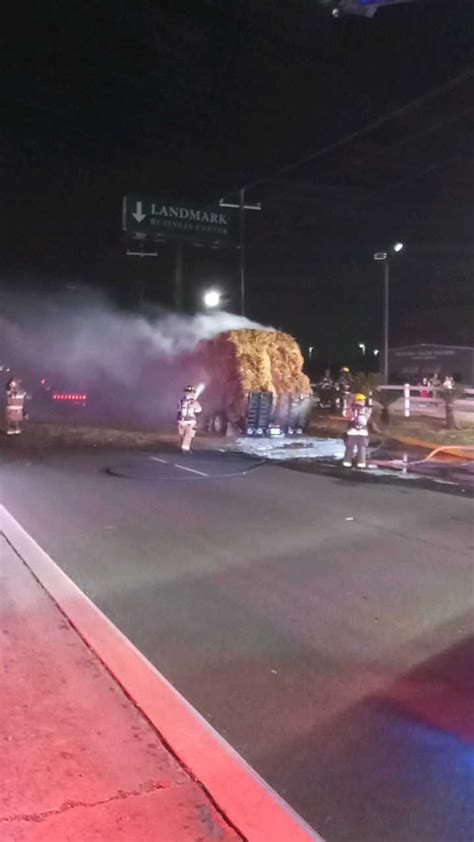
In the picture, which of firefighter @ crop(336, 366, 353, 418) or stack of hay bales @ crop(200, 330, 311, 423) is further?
firefighter @ crop(336, 366, 353, 418)

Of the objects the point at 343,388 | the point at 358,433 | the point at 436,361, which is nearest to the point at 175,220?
the point at 343,388

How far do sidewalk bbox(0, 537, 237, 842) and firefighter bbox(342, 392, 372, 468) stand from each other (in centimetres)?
1066

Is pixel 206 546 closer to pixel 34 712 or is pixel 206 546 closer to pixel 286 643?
pixel 286 643

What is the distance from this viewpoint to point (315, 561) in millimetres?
8172

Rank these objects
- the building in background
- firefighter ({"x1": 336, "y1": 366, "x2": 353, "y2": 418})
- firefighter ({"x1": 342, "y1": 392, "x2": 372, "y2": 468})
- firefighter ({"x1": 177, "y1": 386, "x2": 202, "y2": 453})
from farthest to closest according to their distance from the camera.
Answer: the building in background, firefighter ({"x1": 336, "y1": 366, "x2": 353, "y2": 418}), firefighter ({"x1": 177, "y1": 386, "x2": 202, "y2": 453}), firefighter ({"x1": 342, "y1": 392, "x2": 372, "y2": 468})

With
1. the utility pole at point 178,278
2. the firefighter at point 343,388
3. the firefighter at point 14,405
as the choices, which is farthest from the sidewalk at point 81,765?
the utility pole at point 178,278

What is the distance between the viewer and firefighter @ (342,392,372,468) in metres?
15.5

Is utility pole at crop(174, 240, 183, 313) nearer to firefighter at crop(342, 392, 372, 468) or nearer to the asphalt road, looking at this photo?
firefighter at crop(342, 392, 372, 468)

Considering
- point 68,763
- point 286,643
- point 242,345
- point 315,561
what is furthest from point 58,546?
point 242,345

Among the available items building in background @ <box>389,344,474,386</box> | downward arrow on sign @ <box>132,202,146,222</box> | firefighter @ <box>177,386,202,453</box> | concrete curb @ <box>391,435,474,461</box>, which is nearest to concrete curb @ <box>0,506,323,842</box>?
firefighter @ <box>177,386,202,453</box>

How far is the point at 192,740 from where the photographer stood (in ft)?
13.5

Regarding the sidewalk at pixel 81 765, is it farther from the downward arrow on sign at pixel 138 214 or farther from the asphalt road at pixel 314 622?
the downward arrow on sign at pixel 138 214

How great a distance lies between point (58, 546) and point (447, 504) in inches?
216

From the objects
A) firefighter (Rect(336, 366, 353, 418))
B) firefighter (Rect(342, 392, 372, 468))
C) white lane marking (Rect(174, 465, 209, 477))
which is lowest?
white lane marking (Rect(174, 465, 209, 477))
